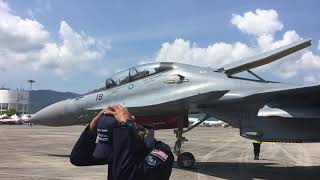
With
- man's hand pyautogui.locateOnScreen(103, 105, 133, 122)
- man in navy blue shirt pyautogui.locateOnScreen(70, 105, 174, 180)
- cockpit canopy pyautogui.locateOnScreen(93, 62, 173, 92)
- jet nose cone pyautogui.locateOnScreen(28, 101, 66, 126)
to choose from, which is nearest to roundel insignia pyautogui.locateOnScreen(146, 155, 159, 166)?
man in navy blue shirt pyautogui.locateOnScreen(70, 105, 174, 180)

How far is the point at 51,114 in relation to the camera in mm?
15633

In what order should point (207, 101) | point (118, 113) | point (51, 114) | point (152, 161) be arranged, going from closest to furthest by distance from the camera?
1. point (152, 161)
2. point (118, 113)
3. point (207, 101)
4. point (51, 114)

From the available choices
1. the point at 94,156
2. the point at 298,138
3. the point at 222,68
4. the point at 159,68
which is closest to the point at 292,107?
the point at 298,138

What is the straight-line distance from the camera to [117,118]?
109 inches

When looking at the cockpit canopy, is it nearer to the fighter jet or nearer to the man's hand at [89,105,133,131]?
the fighter jet

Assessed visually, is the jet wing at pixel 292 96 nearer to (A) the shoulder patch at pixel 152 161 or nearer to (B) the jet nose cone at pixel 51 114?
(B) the jet nose cone at pixel 51 114

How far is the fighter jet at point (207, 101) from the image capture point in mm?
11734

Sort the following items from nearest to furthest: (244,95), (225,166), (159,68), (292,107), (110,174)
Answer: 1. (110,174)
2. (292,107)
3. (244,95)
4. (159,68)
5. (225,166)

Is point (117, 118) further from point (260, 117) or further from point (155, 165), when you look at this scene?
point (260, 117)

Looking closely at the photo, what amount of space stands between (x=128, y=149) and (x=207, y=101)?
1059 cm

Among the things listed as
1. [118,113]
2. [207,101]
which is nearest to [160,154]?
[118,113]

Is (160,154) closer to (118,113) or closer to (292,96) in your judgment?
(118,113)

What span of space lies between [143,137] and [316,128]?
32.7 ft

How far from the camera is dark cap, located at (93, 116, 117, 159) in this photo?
110 inches
